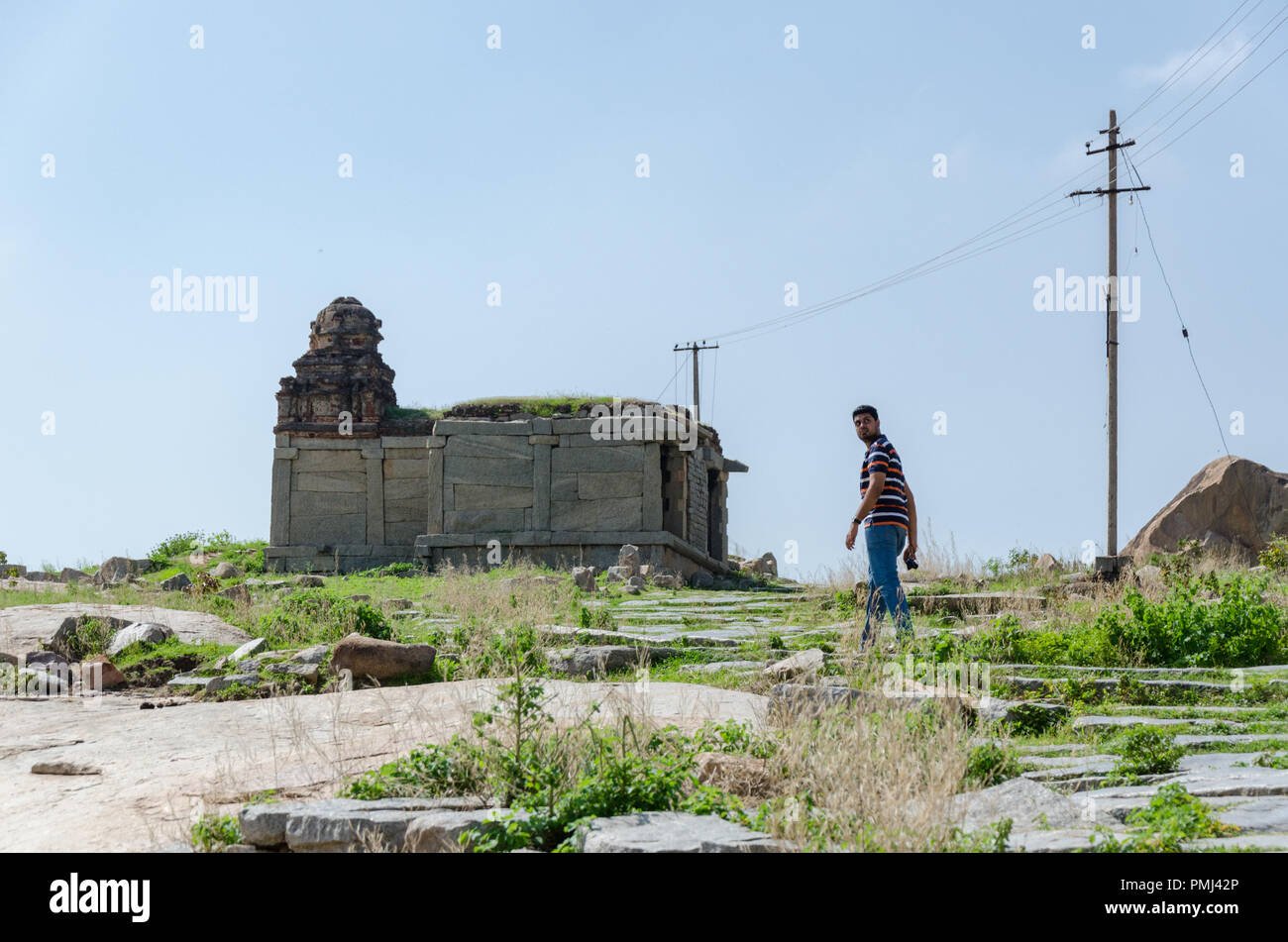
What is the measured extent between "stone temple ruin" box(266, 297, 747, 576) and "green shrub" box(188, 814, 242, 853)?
53.2 feet

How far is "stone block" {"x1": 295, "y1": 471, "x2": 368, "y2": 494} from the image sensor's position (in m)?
23.6

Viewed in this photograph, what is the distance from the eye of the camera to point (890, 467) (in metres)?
9.42

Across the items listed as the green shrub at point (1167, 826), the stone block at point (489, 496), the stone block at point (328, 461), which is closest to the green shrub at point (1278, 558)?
the green shrub at point (1167, 826)

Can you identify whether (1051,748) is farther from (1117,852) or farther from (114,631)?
(114,631)

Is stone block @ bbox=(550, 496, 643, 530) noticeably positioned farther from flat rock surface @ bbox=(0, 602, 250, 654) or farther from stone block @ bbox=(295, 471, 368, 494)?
flat rock surface @ bbox=(0, 602, 250, 654)

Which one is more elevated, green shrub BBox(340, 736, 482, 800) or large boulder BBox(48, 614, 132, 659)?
large boulder BBox(48, 614, 132, 659)

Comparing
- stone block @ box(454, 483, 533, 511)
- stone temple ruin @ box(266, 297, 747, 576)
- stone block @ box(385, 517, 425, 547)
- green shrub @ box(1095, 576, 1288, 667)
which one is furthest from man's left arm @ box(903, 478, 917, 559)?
stone block @ box(385, 517, 425, 547)

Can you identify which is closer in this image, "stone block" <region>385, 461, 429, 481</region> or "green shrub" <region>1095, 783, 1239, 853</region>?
"green shrub" <region>1095, 783, 1239, 853</region>

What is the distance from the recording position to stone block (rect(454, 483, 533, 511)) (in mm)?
22141

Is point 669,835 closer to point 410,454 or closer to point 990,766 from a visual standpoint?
point 990,766

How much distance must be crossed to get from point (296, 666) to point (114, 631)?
329 cm

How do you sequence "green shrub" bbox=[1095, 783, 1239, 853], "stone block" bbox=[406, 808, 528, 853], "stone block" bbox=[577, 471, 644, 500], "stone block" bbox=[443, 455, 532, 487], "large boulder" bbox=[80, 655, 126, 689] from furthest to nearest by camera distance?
"stone block" bbox=[443, 455, 532, 487] < "stone block" bbox=[577, 471, 644, 500] < "large boulder" bbox=[80, 655, 126, 689] < "stone block" bbox=[406, 808, 528, 853] < "green shrub" bbox=[1095, 783, 1239, 853]

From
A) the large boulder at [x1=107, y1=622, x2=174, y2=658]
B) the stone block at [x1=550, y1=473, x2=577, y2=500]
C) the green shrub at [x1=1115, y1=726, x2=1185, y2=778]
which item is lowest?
the green shrub at [x1=1115, y1=726, x2=1185, y2=778]

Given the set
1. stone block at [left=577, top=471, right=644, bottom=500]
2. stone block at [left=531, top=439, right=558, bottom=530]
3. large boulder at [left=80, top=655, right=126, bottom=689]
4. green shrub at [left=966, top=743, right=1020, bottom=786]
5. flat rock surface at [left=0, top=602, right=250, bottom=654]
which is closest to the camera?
green shrub at [left=966, top=743, right=1020, bottom=786]
